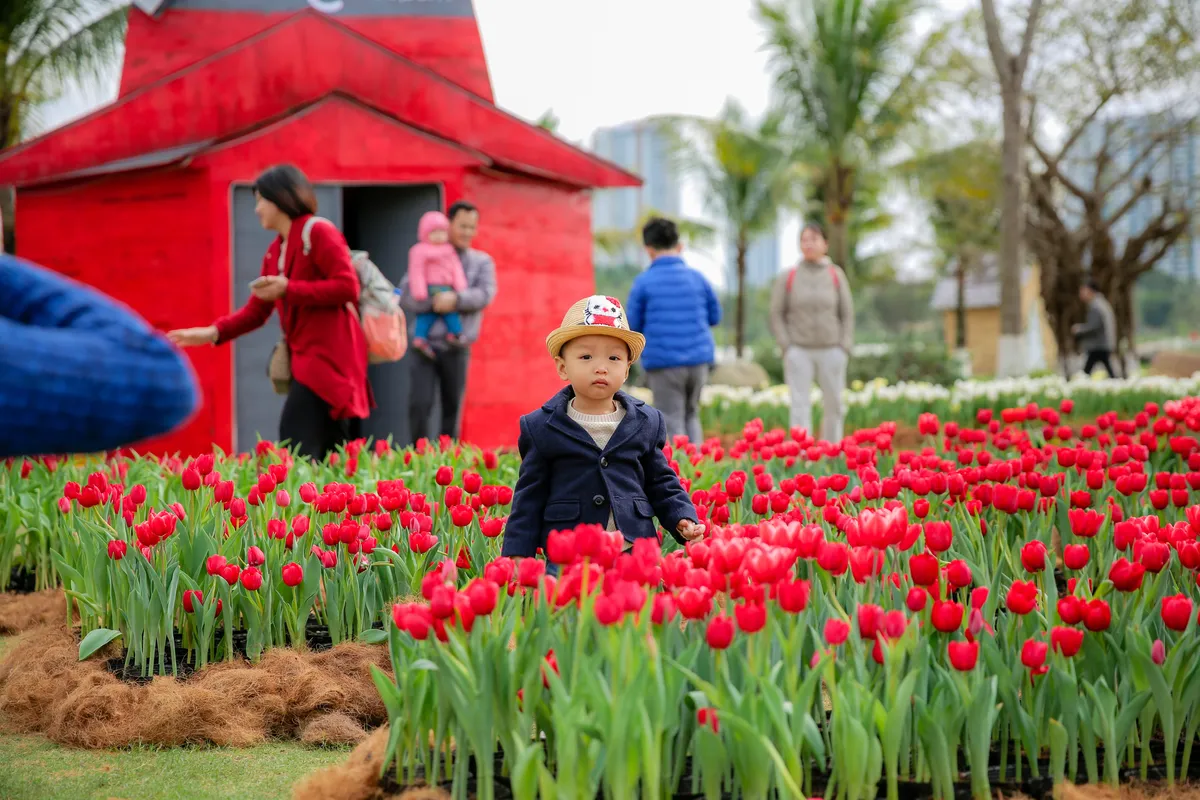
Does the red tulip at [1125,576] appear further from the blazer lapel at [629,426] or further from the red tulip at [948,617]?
the blazer lapel at [629,426]

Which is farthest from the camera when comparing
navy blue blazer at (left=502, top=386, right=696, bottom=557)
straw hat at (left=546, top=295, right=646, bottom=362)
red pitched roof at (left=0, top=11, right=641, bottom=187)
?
red pitched roof at (left=0, top=11, right=641, bottom=187)

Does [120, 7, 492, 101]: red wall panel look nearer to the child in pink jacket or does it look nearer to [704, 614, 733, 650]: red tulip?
the child in pink jacket

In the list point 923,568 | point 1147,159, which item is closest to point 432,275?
point 923,568

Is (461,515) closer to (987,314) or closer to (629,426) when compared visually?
(629,426)

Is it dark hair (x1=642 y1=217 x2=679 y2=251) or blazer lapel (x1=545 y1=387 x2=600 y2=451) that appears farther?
dark hair (x1=642 y1=217 x2=679 y2=251)

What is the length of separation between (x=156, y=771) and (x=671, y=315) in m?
5.57

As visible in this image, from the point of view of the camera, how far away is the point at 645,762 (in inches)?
96.3

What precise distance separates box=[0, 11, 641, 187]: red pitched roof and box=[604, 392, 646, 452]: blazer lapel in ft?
25.0

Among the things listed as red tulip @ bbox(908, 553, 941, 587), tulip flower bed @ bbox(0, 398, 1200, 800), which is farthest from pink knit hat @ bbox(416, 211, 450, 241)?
red tulip @ bbox(908, 553, 941, 587)

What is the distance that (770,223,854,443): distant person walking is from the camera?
31.7 feet

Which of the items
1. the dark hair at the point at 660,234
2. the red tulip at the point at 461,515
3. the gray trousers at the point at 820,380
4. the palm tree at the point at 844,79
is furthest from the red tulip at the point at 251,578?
the palm tree at the point at 844,79

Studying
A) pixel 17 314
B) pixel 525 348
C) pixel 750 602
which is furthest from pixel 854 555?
pixel 525 348

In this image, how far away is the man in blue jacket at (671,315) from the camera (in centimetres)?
853

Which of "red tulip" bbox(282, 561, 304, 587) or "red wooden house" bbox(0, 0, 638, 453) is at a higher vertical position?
"red wooden house" bbox(0, 0, 638, 453)
